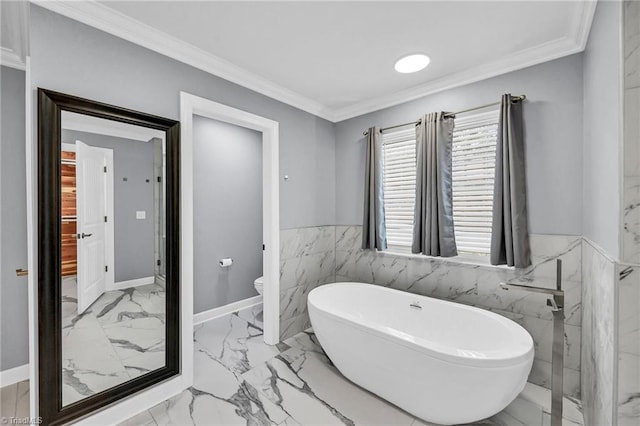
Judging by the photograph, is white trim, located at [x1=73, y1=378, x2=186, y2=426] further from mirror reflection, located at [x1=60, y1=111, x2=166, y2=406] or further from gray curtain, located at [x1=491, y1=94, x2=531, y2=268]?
gray curtain, located at [x1=491, y1=94, x2=531, y2=268]

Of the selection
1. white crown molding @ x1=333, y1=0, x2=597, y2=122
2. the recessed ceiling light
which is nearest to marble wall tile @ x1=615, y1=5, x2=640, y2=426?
white crown molding @ x1=333, y1=0, x2=597, y2=122

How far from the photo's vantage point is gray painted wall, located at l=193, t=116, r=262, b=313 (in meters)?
3.30

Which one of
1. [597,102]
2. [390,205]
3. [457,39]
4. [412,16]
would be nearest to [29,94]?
[412,16]

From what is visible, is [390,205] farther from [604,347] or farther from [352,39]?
[604,347]

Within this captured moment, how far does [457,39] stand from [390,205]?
62.4 inches

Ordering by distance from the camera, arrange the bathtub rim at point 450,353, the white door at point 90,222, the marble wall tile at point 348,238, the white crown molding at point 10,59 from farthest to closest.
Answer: the marble wall tile at point 348,238 < the white crown molding at point 10,59 < the white door at point 90,222 < the bathtub rim at point 450,353

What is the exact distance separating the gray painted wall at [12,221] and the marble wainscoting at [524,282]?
3.09 meters

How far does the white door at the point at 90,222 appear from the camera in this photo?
5.52ft

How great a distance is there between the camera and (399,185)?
9.58 feet

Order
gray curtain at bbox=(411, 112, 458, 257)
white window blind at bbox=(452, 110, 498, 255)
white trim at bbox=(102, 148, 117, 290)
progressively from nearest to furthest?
white trim at bbox=(102, 148, 117, 290) < white window blind at bbox=(452, 110, 498, 255) < gray curtain at bbox=(411, 112, 458, 257)

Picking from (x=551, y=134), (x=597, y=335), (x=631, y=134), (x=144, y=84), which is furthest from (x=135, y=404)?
(x=551, y=134)

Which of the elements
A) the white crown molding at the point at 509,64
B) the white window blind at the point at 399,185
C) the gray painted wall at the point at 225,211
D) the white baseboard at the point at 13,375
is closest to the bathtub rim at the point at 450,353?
the white window blind at the point at 399,185

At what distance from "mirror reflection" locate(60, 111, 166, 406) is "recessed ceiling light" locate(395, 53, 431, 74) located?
1.93m

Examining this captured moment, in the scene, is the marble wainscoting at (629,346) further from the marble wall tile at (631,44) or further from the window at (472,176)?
the window at (472,176)
